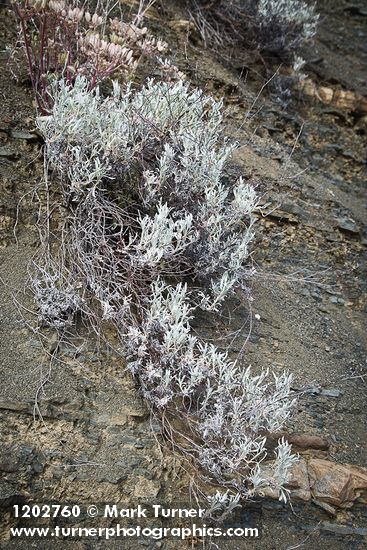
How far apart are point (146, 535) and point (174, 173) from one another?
2.13 metres

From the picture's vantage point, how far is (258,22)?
19.4 feet

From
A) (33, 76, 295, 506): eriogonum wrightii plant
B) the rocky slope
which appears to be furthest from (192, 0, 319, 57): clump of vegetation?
(33, 76, 295, 506): eriogonum wrightii plant

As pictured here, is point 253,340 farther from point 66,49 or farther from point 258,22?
point 258,22

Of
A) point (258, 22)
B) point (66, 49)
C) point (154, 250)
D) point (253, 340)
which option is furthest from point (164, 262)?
point (258, 22)

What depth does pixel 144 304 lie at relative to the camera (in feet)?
11.2

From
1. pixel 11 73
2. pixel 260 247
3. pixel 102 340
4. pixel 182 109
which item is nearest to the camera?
pixel 102 340

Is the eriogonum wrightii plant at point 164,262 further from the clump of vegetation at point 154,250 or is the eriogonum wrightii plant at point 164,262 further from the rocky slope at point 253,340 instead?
the rocky slope at point 253,340

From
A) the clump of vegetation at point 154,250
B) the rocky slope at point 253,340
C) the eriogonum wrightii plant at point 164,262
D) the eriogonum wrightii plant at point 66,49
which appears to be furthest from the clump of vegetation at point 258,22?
the eriogonum wrightii plant at point 164,262

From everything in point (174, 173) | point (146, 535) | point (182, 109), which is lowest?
point (146, 535)

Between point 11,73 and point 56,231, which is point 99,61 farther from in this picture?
point 56,231

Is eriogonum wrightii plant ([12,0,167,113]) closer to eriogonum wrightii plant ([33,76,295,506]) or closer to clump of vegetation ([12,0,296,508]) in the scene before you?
clump of vegetation ([12,0,296,508])

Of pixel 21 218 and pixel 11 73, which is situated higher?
pixel 11 73

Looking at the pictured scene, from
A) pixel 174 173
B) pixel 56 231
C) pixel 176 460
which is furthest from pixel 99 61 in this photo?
pixel 176 460

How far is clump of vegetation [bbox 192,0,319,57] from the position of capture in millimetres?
5848
